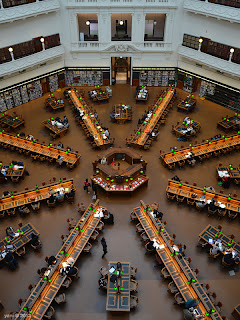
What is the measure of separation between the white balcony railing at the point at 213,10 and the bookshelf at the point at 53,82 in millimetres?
13942

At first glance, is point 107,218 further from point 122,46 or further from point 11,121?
point 122,46

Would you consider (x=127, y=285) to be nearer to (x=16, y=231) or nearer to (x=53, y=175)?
(x=16, y=231)

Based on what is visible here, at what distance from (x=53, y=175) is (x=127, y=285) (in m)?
10.3

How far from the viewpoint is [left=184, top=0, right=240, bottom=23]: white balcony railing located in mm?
23375

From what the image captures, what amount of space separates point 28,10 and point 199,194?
19857 millimetres

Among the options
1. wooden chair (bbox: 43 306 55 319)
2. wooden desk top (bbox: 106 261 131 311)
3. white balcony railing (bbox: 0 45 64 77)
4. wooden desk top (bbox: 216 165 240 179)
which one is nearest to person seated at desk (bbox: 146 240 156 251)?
wooden desk top (bbox: 106 261 131 311)

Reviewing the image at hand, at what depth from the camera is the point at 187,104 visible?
92.3ft

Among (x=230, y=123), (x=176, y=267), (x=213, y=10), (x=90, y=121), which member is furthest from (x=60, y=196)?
(x=213, y=10)

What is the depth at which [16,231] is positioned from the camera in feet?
57.7

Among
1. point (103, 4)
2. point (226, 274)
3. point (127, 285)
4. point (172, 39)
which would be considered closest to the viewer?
point (127, 285)

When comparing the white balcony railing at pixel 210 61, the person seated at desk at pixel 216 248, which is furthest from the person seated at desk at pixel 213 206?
the white balcony railing at pixel 210 61

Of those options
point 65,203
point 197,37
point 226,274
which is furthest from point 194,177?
point 197,37

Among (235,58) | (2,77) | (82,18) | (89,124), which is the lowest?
(89,124)

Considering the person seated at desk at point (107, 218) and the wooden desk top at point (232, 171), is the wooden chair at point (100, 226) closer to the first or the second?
the person seated at desk at point (107, 218)
